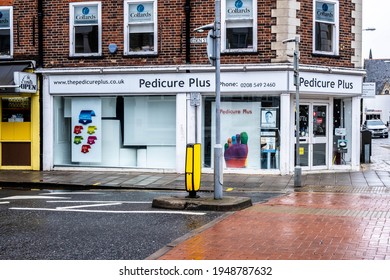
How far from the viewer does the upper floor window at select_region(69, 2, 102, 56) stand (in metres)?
18.8

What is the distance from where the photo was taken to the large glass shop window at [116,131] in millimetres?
18672

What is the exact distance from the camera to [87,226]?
8.94m

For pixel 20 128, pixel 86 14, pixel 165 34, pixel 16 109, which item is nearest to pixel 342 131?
pixel 165 34

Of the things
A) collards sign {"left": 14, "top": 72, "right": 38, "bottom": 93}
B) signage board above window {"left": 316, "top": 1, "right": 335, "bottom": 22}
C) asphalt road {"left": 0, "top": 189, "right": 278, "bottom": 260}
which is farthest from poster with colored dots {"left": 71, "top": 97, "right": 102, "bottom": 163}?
signage board above window {"left": 316, "top": 1, "right": 335, "bottom": 22}

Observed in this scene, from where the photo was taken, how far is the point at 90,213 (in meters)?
10.2

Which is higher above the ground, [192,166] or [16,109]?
[16,109]

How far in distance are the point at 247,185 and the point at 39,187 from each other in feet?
19.1

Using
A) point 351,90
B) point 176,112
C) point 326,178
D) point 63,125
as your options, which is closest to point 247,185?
point 326,178

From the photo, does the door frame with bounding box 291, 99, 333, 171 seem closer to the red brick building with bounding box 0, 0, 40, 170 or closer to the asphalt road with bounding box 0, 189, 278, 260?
the asphalt road with bounding box 0, 189, 278, 260

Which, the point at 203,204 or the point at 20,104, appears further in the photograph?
the point at 20,104

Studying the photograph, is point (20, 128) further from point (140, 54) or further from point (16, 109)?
point (140, 54)

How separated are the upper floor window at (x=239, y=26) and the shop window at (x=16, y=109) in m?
7.12

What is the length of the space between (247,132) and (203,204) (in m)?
7.87

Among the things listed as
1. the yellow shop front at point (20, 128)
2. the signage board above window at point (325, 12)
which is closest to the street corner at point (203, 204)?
the signage board above window at point (325, 12)
